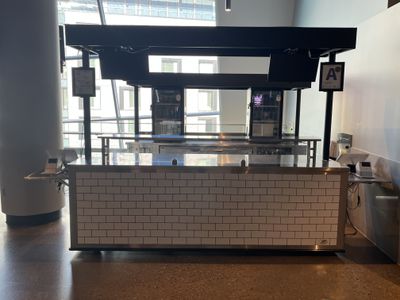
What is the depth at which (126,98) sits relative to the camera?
26.1 ft

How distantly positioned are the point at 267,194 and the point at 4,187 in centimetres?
293

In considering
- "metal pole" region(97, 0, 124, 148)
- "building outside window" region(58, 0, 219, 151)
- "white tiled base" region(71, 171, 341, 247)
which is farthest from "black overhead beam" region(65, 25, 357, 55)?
"metal pole" region(97, 0, 124, 148)

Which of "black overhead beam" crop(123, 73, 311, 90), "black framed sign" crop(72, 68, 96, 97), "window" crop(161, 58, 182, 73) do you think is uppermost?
"window" crop(161, 58, 182, 73)

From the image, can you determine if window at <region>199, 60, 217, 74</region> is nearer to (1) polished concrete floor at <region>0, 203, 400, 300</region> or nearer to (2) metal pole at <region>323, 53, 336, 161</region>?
(2) metal pole at <region>323, 53, 336, 161</region>

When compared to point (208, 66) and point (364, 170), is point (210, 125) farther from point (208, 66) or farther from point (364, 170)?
point (364, 170)

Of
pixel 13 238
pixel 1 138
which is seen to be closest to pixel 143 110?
pixel 1 138

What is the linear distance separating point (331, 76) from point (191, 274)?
213cm

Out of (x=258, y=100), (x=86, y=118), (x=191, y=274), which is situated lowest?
(x=191, y=274)

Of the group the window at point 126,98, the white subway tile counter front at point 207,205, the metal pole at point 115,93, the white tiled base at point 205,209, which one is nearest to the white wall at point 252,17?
the window at point 126,98

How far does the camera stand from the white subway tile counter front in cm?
294

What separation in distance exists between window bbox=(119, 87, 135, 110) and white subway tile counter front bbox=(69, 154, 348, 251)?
513cm

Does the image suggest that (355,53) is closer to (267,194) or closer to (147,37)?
(267,194)

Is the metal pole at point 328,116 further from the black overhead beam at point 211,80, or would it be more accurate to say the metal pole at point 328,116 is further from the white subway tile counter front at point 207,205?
the black overhead beam at point 211,80

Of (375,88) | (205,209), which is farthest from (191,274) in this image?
(375,88)
